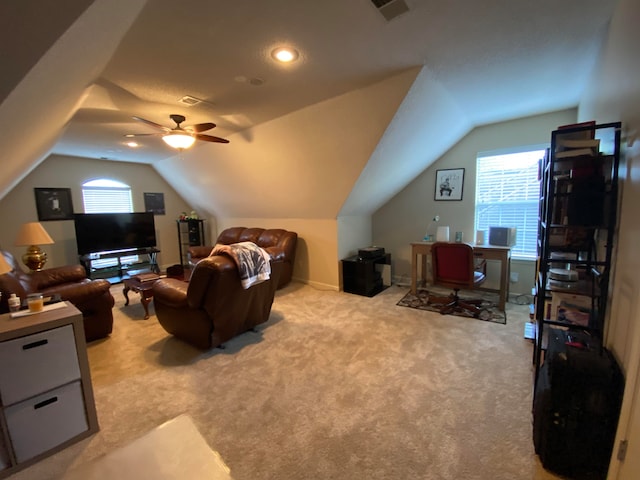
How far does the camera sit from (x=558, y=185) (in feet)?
5.93

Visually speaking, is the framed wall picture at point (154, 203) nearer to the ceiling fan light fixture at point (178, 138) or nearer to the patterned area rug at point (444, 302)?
the ceiling fan light fixture at point (178, 138)

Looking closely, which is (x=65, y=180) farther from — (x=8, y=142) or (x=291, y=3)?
(x=291, y=3)

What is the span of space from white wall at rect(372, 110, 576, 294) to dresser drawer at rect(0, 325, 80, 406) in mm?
4242

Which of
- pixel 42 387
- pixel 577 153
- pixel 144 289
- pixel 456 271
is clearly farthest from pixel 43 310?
pixel 456 271

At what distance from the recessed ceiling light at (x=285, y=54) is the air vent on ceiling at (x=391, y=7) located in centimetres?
65

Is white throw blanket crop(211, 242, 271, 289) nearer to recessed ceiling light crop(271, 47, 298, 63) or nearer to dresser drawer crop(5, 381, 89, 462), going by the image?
dresser drawer crop(5, 381, 89, 462)

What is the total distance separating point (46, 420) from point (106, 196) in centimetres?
517

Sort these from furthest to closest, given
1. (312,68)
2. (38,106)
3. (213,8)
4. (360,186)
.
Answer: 1. (360,186)
2. (312,68)
3. (38,106)
4. (213,8)

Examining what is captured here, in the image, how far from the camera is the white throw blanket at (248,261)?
2418 millimetres

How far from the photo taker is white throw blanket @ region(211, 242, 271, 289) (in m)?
2.42

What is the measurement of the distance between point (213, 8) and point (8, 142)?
1695 millimetres

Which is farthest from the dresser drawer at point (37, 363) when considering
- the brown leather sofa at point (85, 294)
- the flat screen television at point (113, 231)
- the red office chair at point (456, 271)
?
the flat screen television at point (113, 231)

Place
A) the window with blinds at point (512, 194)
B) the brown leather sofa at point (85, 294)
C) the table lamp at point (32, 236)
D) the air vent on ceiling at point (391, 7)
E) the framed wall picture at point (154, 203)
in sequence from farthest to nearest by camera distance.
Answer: the framed wall picture at point (154, 203)
the window with blinds at point (512, 194)
the table lamp at point (32, 236)
the brown leather sofa at point (85, 294)
the air vent on ceiling at point (391, 7)

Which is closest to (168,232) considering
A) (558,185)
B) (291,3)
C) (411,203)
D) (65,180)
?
(65,180)
